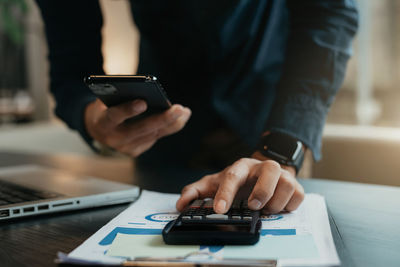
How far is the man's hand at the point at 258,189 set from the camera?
46 cm

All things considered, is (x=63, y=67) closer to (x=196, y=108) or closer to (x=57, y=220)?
(x=196, y=108)

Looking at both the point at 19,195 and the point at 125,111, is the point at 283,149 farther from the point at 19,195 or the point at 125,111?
the point at 19,195

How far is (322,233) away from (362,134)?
90 centimetres

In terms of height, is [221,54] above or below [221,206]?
above

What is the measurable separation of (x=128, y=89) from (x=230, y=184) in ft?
0.69

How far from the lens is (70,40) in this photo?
3.31 ft

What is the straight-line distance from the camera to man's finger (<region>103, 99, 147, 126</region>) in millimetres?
621

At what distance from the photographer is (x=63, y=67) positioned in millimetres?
1005

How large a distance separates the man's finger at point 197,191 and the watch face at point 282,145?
156 millimetres

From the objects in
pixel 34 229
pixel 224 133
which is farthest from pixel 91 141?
pixel 34 229

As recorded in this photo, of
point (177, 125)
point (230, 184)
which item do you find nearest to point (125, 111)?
point (177, 125)

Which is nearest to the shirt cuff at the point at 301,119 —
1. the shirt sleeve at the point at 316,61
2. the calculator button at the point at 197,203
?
the shirt sleeve at the point at 316,61

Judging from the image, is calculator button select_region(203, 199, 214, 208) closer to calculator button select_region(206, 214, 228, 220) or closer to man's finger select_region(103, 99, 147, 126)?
calculator button select_region(206, 214, 228, 220)

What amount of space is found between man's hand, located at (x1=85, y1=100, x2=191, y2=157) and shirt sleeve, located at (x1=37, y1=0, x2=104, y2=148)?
201mm
